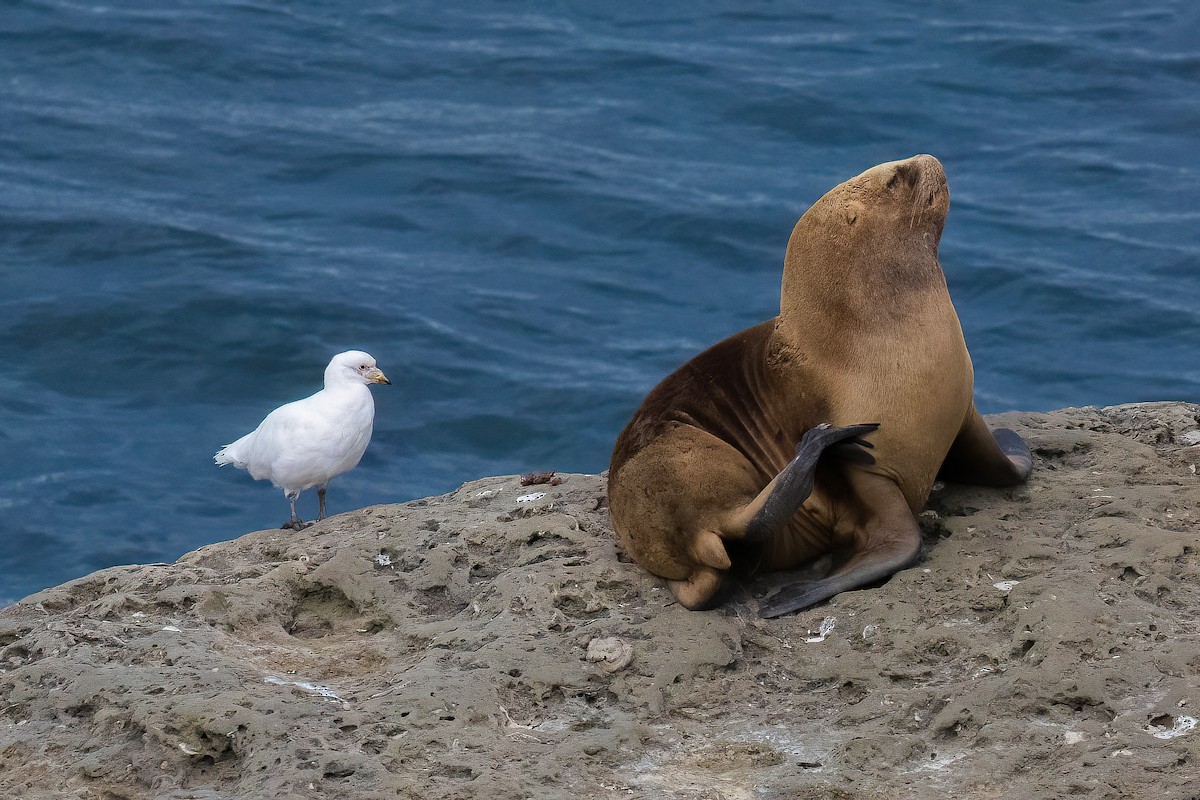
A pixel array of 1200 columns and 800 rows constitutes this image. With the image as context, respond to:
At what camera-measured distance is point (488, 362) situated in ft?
39.3

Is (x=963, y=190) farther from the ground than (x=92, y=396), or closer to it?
farther from the ground

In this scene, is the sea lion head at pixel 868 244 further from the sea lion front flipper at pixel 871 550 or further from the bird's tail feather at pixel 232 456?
the bird's tail feather at pixel 232 456

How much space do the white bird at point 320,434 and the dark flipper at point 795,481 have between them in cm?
263

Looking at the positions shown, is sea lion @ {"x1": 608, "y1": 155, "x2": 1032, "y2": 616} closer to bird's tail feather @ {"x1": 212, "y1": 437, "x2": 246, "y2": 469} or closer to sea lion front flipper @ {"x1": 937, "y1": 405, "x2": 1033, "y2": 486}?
sea lion front flipper @ {"x1": 937, "y1": 405, "x2": 1033, "y2": 486}

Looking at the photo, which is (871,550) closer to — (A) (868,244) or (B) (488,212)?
(A) (868,244)

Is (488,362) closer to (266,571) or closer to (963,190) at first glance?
(963,190)

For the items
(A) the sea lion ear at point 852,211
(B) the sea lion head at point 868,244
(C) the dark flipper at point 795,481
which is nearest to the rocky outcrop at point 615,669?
(C) the dark flipper at point 795,481

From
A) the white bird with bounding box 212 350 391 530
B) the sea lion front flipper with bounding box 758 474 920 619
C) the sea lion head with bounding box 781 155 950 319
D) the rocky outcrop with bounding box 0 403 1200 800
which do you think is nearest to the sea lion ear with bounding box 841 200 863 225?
the sea lion head with bounding box 781 155 950 319

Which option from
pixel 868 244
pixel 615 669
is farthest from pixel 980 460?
pixel 615 669

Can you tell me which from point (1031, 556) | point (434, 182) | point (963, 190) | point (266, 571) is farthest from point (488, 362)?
point (1031, 556)

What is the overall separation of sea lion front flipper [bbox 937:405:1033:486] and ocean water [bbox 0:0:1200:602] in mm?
5340

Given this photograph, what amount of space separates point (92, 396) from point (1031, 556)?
8172 millimetres

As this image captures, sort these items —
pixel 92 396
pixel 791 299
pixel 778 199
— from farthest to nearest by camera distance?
1. pixel 778 199
2. pixel 92 396
3. pixel 791 299

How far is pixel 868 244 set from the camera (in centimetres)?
550
